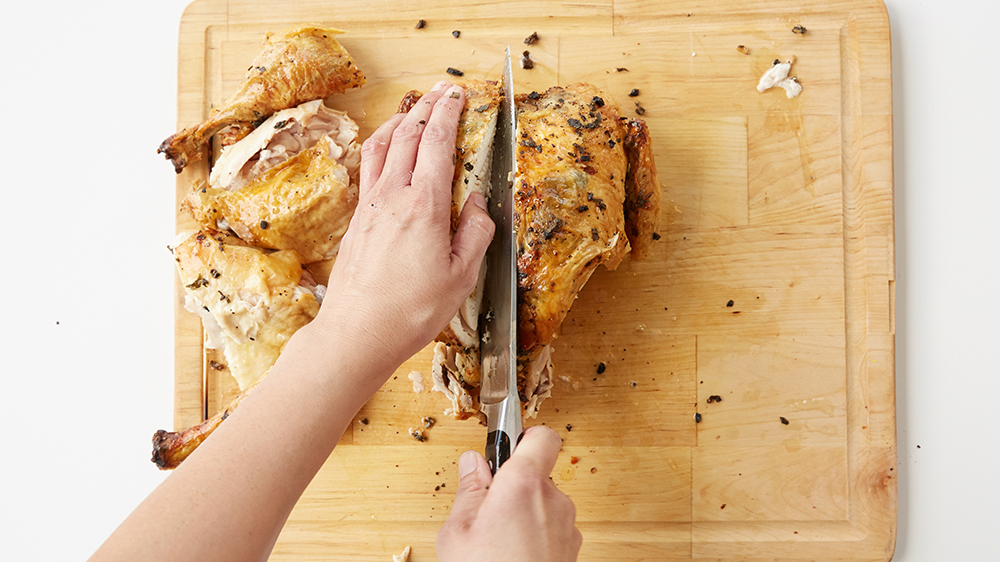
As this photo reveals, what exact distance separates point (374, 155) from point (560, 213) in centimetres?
62

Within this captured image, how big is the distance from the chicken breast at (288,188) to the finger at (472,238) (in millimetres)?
422

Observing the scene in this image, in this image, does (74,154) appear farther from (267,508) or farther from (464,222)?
(267,508)

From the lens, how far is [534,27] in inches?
90.0

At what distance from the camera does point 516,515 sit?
1.50 metres

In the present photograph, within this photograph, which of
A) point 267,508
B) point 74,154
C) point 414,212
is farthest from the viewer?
point 74,154

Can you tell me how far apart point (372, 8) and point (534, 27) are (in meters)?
0.59

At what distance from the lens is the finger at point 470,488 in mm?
1556

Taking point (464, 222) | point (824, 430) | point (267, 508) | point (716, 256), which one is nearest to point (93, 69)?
point (464, 222)

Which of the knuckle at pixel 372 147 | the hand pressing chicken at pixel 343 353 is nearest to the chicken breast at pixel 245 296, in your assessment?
the hand pressing chicken at pixel 343 353

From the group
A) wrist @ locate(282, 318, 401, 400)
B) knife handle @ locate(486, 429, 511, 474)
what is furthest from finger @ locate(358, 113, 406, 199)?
knife handle @ locate(486, 429, 511, 474)

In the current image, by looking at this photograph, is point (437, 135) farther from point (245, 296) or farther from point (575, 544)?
point (575, 544)

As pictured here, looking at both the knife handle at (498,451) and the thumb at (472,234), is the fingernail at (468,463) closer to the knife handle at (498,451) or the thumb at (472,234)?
the knife handle at (498,451)

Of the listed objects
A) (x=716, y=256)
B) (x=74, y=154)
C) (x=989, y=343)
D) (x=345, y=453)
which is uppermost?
(x=74, y=154)

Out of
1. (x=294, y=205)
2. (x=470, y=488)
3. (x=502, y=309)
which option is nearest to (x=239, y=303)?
(x=294, y=205)
